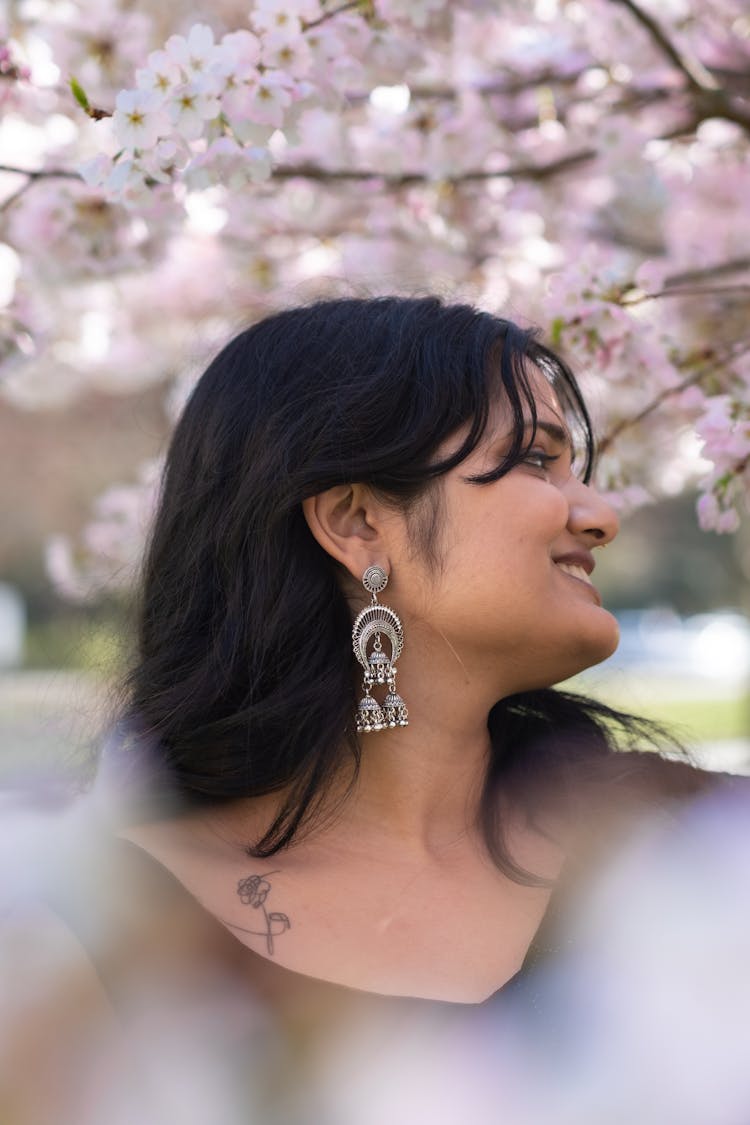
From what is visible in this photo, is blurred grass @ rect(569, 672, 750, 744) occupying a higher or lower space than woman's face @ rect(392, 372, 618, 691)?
lower

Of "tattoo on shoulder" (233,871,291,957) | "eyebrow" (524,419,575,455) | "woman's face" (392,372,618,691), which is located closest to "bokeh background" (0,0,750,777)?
"eyebrow" (524,419,575,455)

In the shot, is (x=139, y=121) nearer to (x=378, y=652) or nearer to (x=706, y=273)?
(x=378, y=652)

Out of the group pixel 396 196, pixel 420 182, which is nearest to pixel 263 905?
pixel 420 182

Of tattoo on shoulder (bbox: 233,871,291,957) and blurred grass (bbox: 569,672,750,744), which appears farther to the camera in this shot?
blurred grass (bbox: 569,672,750,744)

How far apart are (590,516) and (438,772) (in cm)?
41

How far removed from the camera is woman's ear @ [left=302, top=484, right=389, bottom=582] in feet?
5.79

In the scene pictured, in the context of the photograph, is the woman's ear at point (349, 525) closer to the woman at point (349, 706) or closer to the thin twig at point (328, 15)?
the woman at point (349, 706)

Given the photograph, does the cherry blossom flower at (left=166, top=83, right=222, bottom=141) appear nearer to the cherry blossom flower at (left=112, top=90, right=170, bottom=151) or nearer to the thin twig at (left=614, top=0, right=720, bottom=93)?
the cherry blossom flower at (left=112, top=90, right=170, bottom=151)

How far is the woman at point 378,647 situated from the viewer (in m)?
1.67

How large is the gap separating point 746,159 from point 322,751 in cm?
193

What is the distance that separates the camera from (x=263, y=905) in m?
1.65

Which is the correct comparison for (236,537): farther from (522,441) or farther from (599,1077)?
(599,1077)

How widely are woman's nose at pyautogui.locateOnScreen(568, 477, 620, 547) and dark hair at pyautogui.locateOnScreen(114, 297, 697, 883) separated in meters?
0.10

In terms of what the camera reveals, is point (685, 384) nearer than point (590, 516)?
No
